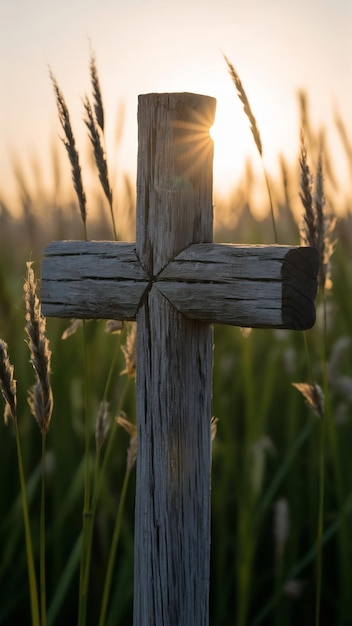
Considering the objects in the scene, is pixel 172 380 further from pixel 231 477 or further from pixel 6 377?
pixel 231 477

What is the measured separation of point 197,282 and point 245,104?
0.35 meters

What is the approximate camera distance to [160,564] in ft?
5.18

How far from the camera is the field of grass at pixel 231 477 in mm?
2484

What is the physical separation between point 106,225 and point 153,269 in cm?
224

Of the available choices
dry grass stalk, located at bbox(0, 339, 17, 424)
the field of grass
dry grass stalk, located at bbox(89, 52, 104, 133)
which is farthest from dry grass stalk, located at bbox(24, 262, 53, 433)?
the field of grass

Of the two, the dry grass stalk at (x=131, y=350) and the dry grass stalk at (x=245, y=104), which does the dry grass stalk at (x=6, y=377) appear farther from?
the dry grass stalk at (x=245, y=104)

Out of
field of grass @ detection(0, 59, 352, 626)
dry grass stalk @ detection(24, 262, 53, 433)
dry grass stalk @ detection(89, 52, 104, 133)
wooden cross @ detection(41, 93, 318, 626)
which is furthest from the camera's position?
field of grass @ detection(0, 59, 352, 626)

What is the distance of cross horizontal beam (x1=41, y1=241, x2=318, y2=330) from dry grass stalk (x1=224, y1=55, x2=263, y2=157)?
0.25m

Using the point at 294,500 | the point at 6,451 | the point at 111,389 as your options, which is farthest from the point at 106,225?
the point at 294,500

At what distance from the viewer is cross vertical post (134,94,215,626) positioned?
5.09ft

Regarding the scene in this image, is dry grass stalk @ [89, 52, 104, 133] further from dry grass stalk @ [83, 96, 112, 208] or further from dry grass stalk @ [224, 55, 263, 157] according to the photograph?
dry grass stalk @ [224, 55, 263, 157]

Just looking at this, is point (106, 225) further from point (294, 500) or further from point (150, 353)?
point (150, 353)

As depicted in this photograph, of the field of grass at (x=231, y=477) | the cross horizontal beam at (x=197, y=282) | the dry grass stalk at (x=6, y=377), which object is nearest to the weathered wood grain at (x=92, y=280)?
the cross horizontal beam at (x=197, y=282)

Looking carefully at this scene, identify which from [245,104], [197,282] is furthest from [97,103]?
[197,282]
